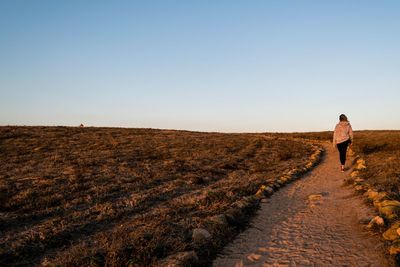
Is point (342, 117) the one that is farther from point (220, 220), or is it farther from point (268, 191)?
point (220, 220)

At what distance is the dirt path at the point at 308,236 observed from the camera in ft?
22.6

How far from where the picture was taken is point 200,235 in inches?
312

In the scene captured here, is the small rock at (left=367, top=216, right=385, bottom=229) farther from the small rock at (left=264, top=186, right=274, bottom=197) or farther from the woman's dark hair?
the woman's dark hair

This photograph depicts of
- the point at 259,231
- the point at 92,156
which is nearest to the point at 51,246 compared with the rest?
the point at 259,231

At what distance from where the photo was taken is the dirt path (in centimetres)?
689

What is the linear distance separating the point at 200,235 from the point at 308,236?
2507mm

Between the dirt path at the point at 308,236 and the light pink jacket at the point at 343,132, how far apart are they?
18.7 feet

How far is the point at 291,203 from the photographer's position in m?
11.7

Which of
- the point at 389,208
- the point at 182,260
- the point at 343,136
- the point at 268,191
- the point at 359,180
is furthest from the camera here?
the point at 343,136

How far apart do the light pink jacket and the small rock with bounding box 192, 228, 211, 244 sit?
12.3 m

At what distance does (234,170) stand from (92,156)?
10802 millimetres

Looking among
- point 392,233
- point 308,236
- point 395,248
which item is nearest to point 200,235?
point 308,236

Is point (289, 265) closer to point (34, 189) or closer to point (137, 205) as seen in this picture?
point (137, 205)

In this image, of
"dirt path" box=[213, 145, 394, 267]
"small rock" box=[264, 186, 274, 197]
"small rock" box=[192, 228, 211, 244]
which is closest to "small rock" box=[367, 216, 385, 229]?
"dirt path" box=[213, 145, 394, 267]
